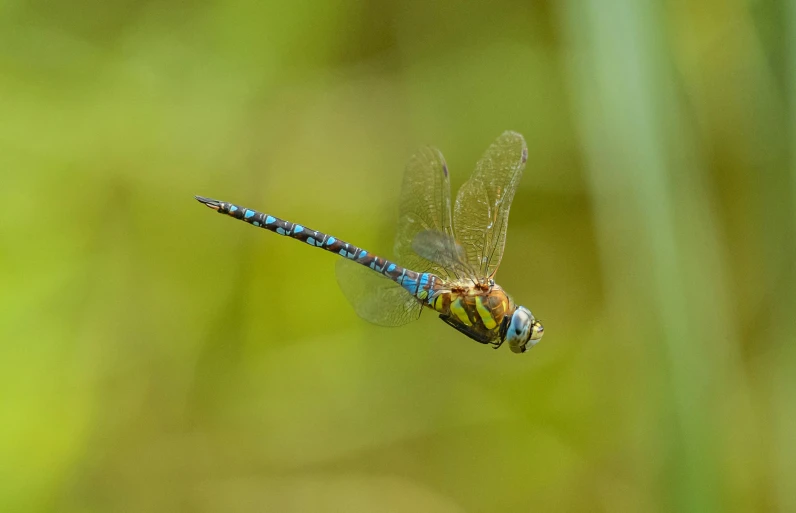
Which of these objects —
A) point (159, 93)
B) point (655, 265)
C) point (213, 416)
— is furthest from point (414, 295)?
point (159, 93)

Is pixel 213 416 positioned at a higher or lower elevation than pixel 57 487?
higher

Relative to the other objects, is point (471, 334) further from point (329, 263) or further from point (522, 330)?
point (329, 263)

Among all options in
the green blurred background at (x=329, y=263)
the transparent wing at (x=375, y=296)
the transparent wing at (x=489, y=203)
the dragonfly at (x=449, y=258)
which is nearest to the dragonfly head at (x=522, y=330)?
the dragonfly at (x=449, y=258)

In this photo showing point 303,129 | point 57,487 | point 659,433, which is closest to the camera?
point 659,433

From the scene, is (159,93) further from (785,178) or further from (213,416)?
(785,178)

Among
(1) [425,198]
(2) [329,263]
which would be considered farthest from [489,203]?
(2) [329,263]

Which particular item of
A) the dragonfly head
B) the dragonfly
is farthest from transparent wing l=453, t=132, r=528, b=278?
the dragonfly head

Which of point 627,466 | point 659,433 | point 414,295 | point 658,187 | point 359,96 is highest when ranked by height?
point 359,96

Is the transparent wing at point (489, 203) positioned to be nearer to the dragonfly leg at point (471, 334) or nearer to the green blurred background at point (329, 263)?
the dragonfly leg at point (471, 334)
